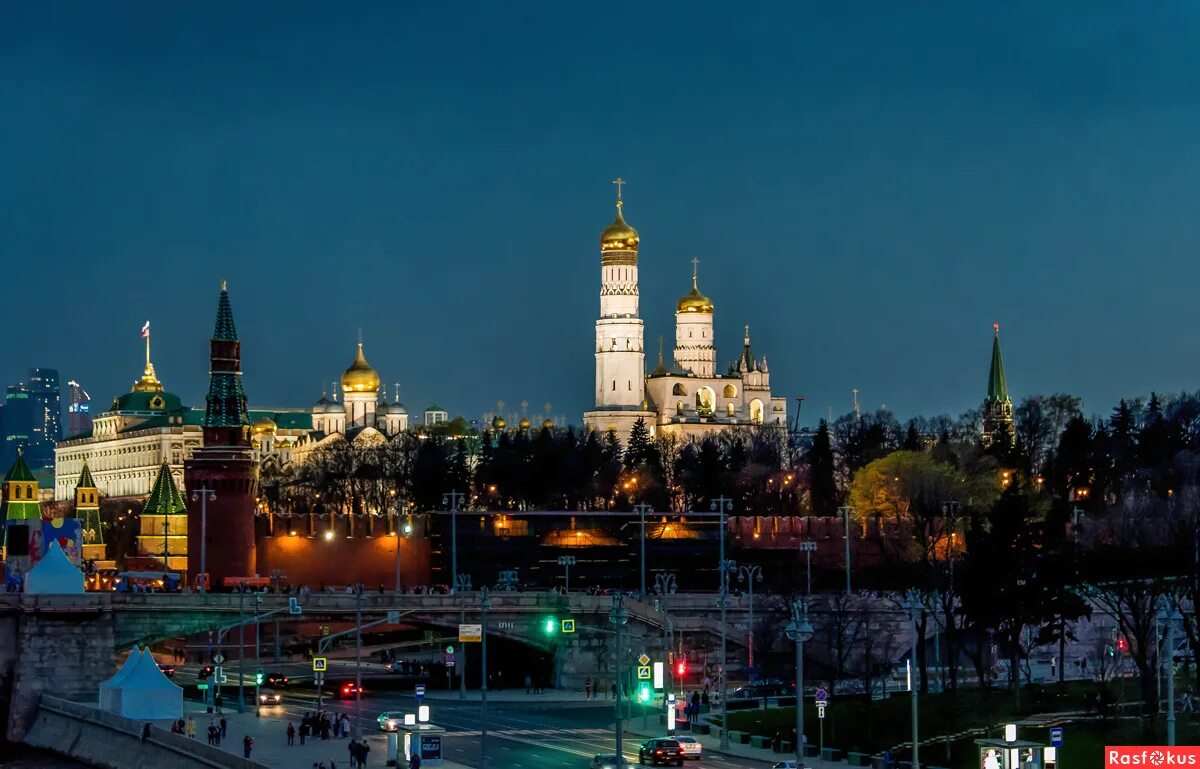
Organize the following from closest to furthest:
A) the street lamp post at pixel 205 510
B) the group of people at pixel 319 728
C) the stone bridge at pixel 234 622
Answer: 1. the group of people at pixel 319 728
2. the stone bridge at pixel 234 622
3. the street lamp post at pixel 205 510

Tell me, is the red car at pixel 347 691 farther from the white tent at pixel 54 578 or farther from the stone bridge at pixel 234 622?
the white tent at pixel 54 578

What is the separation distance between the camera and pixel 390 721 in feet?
378

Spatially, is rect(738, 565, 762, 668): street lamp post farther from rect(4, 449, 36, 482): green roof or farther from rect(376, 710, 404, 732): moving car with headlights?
rect(4, 449, 36, 482): green roof

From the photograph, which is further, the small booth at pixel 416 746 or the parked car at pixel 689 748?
the small booth at pixel 416 746

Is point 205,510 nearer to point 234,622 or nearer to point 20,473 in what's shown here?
point 20,473

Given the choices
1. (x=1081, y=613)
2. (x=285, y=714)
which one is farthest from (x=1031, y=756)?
(x=285, y=714)

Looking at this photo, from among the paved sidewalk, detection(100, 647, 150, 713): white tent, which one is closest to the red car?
the paved sidewalk

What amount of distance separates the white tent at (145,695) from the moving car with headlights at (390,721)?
9041mm

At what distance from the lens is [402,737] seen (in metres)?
106

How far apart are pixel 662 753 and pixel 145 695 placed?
30.3 m

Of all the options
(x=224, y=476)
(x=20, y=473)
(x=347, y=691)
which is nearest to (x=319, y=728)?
(x=347, y=691)

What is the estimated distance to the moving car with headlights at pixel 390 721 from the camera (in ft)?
370

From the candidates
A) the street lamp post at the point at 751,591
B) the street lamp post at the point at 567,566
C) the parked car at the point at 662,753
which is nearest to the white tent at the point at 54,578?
the street lamp post at the point at 751,591

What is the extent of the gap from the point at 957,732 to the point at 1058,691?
13.5 metres
